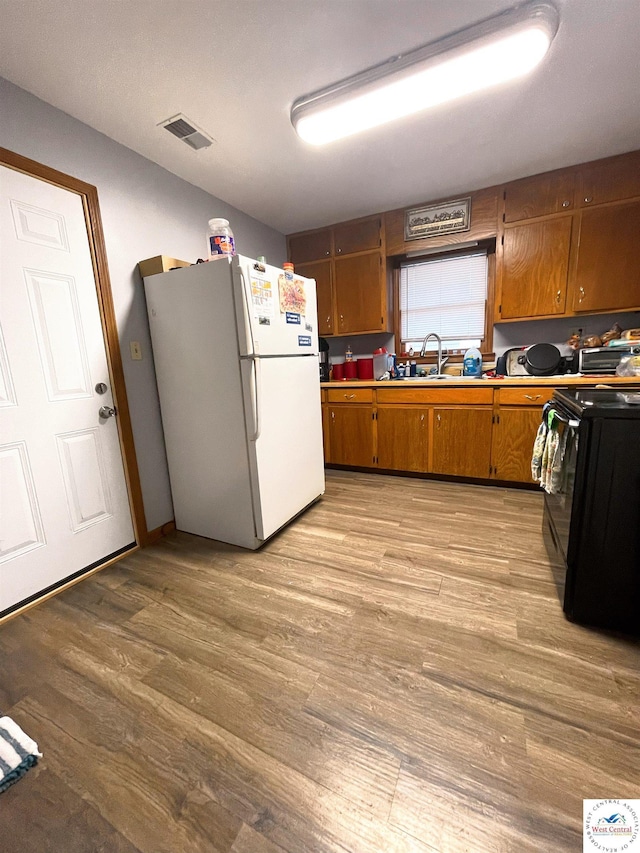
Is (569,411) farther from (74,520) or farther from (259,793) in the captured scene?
(74,520)

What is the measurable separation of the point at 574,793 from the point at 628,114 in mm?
3176

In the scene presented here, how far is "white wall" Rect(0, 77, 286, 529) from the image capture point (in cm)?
162

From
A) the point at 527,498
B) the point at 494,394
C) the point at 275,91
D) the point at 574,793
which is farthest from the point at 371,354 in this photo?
the point at 574,793

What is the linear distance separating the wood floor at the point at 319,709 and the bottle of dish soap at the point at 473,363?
5.63ft

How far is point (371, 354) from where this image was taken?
3.73 m

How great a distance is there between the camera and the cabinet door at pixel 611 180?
237cm

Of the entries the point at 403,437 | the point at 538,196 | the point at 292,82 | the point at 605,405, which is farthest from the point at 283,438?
the point at 538,196

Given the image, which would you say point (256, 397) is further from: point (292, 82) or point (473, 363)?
point (473, 363)

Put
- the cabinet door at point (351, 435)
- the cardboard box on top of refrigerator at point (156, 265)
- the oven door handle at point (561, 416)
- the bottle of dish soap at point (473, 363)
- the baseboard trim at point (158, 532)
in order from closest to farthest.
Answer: the oven door handle at point (561, 416)
the cardboard box on top of refrigerator at point (156, 265)
the baseboard trim at point (158, 532)
the bottle of dish soap at point (473, 363)
the cabinet door at point (351, 435)

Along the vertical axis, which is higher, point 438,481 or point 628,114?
point 628,114

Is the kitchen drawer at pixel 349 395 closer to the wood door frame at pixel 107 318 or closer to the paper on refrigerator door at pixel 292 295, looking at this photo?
the paper on refrigerator door at pixel 292 295

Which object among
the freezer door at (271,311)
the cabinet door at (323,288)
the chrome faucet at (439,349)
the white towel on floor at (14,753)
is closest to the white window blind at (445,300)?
the chrome faucet at (439,349)

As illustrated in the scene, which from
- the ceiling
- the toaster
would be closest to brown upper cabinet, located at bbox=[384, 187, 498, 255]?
the ceiling

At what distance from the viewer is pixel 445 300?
11.0 feet
